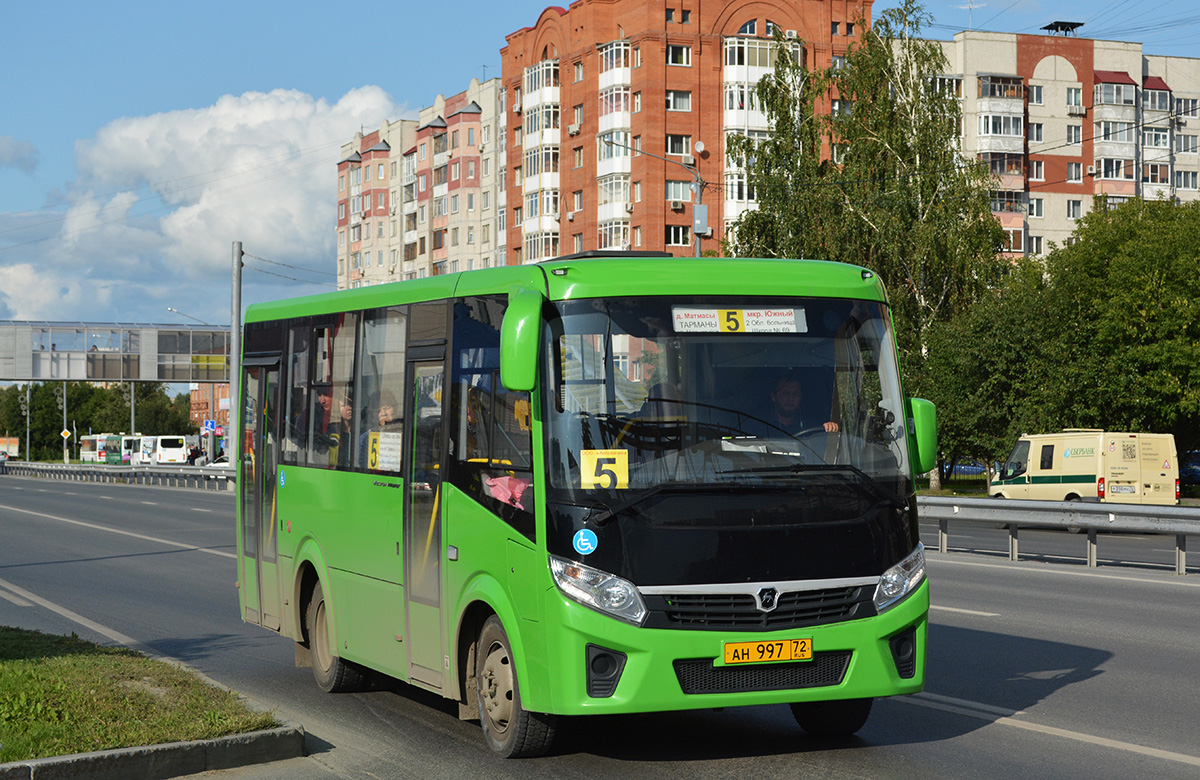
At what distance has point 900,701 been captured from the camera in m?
9.05

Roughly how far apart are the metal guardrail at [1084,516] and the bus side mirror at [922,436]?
40.5 feet

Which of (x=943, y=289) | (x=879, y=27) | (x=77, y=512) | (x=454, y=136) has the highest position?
(x=454, y=136)

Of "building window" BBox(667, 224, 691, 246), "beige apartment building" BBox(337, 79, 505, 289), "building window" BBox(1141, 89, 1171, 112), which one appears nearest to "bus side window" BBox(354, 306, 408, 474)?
"building window" BBox(667, 224, 691, 246)

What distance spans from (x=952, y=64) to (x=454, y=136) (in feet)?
119

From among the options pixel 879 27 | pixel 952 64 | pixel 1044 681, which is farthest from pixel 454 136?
pixel 1044 681

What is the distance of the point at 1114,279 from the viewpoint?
5225 centimetres

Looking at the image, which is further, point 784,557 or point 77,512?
point 77,512

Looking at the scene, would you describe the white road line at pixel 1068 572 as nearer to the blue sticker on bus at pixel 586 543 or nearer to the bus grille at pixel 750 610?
the bus grille at pixel 750 610

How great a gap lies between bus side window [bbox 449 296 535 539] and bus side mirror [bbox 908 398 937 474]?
80.8 inches

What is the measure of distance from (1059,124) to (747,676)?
87940 mm

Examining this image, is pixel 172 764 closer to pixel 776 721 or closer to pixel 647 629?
pixel 647 629

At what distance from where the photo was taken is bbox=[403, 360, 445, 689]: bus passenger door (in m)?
8.03

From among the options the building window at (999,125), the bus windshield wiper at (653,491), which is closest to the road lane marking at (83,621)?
the bus windshield wiper at (653,491)

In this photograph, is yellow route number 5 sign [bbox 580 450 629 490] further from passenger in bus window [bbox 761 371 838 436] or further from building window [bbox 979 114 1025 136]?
building window [bbox 979 114 1025 136]
